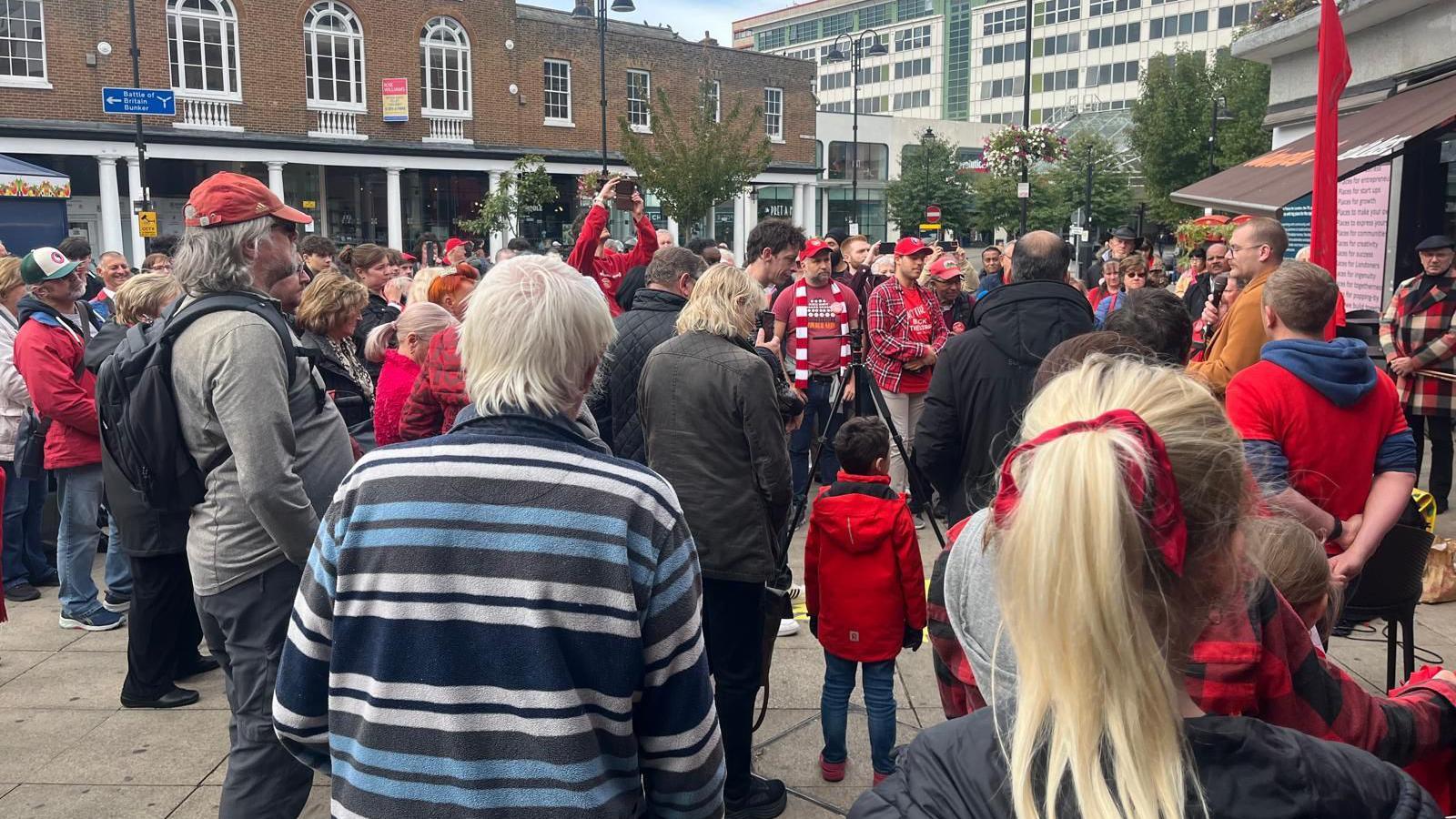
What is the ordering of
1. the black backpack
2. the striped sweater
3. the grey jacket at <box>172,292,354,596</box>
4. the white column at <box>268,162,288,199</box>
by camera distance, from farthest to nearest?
the white column at <box>268,162,288,199</box> < the black backpack < the grey jacket at <box>172,292,354,596</box> < the striped sweater

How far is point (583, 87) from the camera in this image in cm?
3744

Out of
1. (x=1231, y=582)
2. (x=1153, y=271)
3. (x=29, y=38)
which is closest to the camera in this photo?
(x=1231, y=582)

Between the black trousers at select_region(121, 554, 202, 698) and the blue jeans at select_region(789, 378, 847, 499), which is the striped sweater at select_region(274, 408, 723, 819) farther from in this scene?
the blue jeans at select_region(789, 378, 847, 499)

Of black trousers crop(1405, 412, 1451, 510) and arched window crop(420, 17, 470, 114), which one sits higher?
arched window crop(420, 17, 470, 114)

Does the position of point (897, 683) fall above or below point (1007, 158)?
below

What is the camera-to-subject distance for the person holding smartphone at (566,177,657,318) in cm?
675

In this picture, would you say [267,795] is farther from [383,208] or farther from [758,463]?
[383,208]

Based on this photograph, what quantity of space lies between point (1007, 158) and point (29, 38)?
79.2ft

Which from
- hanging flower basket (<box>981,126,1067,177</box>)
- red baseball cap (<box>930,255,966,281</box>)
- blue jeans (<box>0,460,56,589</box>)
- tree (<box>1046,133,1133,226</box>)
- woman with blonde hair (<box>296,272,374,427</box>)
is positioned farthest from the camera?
tree (<box>1046,133,1133,226</box>)

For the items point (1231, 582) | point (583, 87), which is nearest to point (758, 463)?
point (1231, 582)

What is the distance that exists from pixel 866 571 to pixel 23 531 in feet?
18.2

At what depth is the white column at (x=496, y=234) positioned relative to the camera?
32.6 meters

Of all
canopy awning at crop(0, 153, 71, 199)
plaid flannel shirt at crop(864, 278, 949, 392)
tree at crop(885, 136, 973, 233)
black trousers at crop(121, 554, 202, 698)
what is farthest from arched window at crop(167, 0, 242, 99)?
tree at crop(885, 136, 973, 233)

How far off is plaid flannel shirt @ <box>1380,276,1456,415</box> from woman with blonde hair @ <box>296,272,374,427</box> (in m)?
6.95
